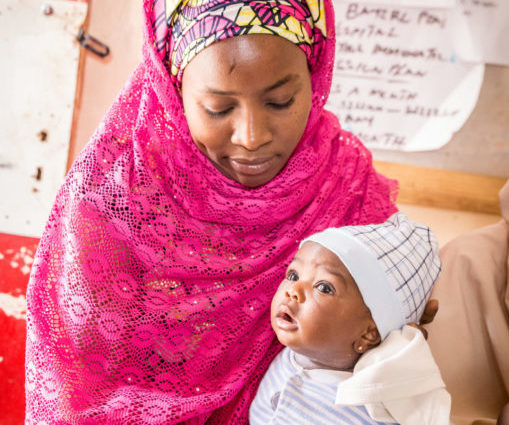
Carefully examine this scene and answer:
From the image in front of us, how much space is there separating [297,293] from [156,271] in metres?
0.39

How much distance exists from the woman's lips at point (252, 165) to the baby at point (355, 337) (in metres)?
0.20

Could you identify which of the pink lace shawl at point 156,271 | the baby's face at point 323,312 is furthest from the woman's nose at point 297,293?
the pink lace shawl at point 156,271

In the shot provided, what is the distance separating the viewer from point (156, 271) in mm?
1121

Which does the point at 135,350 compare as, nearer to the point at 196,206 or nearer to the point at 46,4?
the point at 196,206

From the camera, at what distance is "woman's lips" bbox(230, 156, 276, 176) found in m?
1.04

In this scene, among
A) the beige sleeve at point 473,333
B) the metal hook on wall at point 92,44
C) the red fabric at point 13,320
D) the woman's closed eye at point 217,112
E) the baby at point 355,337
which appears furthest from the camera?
the red fabric at point 13,320

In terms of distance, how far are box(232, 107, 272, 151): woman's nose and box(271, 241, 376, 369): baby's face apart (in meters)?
0.27

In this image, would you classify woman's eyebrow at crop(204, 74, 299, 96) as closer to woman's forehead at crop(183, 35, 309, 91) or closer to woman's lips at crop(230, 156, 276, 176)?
woman's forehead at crop(183, 35, 309, 91)

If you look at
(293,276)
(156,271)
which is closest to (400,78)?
(293,276)

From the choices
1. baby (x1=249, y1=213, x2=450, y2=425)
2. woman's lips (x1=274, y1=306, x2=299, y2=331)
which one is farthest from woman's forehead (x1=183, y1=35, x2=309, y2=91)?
woman's lips (x1=274, y1=306, x2=299, y2=331)

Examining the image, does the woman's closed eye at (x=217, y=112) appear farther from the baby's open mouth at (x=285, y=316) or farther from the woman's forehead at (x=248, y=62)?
the baby's open mouth at (x=285, y=316)

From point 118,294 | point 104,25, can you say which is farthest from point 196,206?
point 104,25

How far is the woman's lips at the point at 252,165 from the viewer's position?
1038 mm

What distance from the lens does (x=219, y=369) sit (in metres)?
1.15
